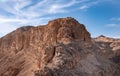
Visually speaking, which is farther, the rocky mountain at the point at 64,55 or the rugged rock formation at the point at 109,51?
the rugged rock formation at the point at 109,51

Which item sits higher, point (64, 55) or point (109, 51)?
point (64, 55)

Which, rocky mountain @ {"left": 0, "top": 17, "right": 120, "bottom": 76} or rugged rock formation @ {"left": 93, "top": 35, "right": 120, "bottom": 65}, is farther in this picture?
rugged rock formation @ {"left": 93, "top": 35, "right": 120, "bottom": 65}

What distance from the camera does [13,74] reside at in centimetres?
4212

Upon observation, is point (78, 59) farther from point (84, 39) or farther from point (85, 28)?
point (85, 28)

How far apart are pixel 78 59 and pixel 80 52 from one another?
5.73ft

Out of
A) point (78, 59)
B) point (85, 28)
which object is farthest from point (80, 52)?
point (85, 28)

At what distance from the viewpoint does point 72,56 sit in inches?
1240

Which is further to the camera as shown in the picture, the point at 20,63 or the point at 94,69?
the point at 20,63

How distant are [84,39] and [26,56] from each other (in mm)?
14168

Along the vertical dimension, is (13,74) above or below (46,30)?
below

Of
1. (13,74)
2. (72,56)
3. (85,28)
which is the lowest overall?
(13,74)

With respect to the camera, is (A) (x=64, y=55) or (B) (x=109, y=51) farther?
(B) (x=109, y=51)

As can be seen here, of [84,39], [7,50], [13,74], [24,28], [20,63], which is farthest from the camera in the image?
[24,28]

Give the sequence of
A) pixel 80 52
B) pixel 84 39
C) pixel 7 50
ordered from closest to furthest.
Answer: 1. pixel 80 52
2. pixel 84 39
3. pixel 7 50
